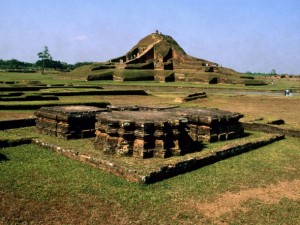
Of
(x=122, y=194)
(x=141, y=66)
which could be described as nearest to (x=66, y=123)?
(x=122, y=194)

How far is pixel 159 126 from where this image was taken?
26.1ft

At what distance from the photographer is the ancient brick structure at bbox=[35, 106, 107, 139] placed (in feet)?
31.4

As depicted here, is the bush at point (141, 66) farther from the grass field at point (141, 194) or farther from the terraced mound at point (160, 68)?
the grass field at point (141, 194)

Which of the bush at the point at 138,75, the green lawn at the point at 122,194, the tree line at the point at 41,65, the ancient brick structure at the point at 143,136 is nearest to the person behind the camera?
the green lawn at the point at 122,194

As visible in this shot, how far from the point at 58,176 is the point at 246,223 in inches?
140

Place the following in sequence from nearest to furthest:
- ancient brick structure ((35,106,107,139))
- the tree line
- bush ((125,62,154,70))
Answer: ancient brick structure ((35,106,107,139)) < bush ((125,62,154,70)) < the tree line

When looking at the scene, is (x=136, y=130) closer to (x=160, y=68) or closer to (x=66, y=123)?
(x=66, y=123)

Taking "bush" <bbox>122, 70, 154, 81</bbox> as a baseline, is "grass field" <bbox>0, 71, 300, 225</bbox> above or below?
below

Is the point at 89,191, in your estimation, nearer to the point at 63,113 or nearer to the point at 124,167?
the point at 124,167

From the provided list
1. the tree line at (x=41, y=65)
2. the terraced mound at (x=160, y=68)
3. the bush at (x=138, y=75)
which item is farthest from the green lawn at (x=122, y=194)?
the tree line at (x=41, y=65)

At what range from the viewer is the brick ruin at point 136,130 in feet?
25.9

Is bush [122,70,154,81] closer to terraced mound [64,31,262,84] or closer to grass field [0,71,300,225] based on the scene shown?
terraced mound [64,31,262,84]

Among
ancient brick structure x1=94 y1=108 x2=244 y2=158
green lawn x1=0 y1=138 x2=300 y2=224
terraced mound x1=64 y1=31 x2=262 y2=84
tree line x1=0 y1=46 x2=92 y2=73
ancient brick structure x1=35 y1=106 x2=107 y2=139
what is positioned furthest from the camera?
tree line x1=0 y1=46 x2=92 y2=73

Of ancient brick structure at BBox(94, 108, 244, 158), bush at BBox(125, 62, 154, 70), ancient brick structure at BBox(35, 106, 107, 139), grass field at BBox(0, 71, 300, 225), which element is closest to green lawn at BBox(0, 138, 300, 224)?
grass field at BBox(0, 71, 300, 225)
